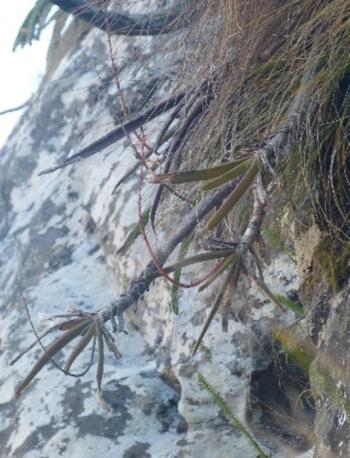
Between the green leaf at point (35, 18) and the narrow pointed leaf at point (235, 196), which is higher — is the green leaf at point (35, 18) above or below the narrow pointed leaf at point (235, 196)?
above

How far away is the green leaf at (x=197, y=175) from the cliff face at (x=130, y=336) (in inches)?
19.9

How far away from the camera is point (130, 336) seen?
3.84m

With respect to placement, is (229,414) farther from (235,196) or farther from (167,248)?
(235,196)

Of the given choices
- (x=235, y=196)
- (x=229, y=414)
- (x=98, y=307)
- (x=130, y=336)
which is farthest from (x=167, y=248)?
(x=98, y=307)

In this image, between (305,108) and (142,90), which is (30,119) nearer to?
(142,90)

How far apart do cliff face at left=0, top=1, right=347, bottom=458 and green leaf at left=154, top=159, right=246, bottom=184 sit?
0.51m

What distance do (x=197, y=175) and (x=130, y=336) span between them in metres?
2.12

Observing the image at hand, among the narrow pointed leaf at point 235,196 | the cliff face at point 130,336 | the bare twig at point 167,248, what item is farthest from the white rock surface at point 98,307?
the narrow pointed leaf at point 235,196

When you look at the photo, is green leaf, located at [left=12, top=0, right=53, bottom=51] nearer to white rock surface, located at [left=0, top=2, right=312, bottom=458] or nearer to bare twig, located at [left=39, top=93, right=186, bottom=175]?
white rock surface, located at [left=0, top=2, right=312, bottom=458]

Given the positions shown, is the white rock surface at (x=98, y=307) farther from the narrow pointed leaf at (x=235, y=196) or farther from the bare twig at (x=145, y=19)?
the narrow pointed leaf at (x=235, y=196)

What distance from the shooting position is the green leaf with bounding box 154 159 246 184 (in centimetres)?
177

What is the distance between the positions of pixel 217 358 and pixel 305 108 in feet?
4.20

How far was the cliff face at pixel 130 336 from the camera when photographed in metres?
2.90

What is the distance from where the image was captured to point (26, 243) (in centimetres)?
520
